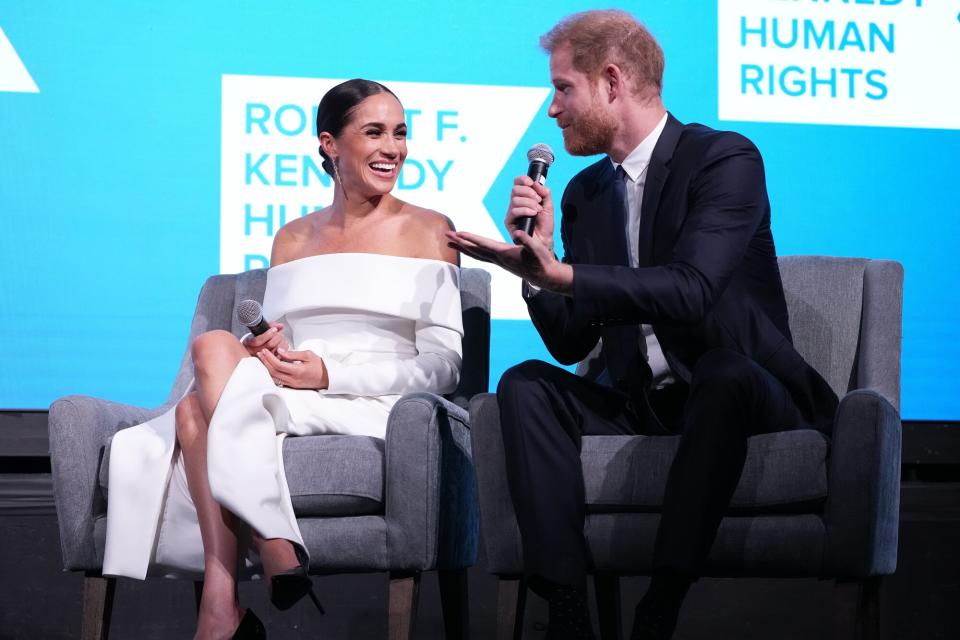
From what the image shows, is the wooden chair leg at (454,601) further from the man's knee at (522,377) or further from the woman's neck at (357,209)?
the woman's neck at (357,209)

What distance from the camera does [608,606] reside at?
2734 mm

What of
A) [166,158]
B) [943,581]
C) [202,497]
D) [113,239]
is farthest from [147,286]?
[943,581]

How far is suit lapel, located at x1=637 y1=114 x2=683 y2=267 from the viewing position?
7.97ft

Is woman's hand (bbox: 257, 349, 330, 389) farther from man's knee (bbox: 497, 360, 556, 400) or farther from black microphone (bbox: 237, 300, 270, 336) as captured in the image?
man's knee (bbox: 497, 360, 556, 400)

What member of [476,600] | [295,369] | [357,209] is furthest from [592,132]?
[476,600]

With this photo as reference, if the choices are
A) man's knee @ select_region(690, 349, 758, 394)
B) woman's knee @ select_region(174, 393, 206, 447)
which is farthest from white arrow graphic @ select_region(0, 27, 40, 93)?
man's knee @ select_region(690, 349, 758, 394)

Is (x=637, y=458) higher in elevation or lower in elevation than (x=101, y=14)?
lower

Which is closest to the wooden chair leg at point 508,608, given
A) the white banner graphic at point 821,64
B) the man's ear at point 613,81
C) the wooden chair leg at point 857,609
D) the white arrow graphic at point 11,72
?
the wooden chair leg at point 857,609

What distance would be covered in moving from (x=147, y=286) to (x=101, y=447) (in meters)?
0.80

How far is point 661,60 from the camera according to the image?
8.50 ft

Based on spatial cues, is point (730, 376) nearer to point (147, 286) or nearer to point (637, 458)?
point (637, 458)

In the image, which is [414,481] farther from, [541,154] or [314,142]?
[314,142]

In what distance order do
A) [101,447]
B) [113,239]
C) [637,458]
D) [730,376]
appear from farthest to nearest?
[113,239], [101,447], [637,458], [730,376]

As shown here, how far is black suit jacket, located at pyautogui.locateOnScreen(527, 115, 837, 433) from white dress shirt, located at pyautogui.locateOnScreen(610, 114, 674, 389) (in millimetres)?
35
